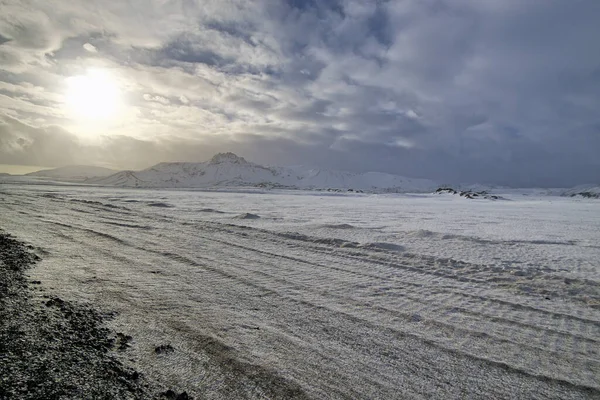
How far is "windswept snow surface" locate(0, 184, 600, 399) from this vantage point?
3.54 metres

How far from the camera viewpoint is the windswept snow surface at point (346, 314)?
354 centimetres

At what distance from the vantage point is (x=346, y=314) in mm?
5246

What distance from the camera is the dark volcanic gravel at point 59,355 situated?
3109 millimetres

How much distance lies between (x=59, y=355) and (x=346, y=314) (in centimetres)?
384

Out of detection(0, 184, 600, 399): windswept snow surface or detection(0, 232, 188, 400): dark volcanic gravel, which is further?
detection(0, 184, 600, 399): windswept snow surface

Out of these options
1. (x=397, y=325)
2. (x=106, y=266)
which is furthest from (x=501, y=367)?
(x=106, y=266)

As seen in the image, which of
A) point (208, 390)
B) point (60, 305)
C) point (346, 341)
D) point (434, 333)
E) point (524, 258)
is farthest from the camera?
point (524, 258)

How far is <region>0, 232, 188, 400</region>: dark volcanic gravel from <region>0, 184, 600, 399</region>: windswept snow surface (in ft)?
0.88

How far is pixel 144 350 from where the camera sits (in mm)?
3957

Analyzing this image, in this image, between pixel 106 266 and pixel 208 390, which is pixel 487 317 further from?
pixel 106 266

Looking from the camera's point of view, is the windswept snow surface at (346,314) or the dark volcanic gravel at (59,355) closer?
the dark volcanic gravel at (59,355)

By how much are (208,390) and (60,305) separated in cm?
334

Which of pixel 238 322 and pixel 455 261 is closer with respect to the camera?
pixel 238 322

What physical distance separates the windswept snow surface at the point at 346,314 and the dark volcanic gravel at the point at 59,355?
269 millimetres
